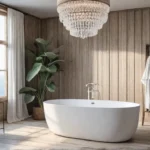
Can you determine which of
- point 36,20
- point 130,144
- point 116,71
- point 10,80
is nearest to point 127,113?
point 130,144

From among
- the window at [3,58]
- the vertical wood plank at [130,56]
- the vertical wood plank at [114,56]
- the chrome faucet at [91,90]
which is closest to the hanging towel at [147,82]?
the vertical wood plank at [130,56]

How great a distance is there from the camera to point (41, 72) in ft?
19.0

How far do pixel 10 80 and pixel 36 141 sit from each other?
78.0 inches

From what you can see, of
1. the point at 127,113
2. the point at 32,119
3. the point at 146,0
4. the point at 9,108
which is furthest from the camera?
the point at 32,119

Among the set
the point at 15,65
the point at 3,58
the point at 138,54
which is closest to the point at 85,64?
the point at 138,54

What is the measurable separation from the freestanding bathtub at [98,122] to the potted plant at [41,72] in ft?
5.07

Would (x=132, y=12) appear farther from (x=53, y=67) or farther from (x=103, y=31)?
(x=53, y=67)

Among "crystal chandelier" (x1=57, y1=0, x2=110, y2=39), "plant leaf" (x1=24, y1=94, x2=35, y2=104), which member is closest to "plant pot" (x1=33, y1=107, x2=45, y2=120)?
"plant leaf" (x1=24, y1=94, x2=35, y2=104)

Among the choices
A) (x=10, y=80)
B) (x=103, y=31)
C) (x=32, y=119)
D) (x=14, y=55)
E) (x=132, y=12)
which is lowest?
(x=32, y=119)

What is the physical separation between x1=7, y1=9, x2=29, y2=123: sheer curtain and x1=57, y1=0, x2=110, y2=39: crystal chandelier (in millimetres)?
2218

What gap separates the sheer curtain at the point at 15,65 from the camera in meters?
5.41

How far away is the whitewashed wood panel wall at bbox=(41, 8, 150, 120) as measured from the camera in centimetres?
551

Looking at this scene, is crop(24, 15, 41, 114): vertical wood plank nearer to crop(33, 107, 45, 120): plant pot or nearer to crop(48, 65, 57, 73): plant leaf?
crop(33, 107, 45, 120): plant pot

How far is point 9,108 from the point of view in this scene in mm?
5395
